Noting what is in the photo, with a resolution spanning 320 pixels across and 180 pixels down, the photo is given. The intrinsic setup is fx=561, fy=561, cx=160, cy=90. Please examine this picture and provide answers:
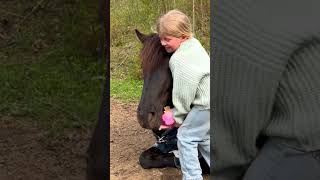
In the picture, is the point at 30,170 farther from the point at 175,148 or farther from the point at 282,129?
the point at 282,129

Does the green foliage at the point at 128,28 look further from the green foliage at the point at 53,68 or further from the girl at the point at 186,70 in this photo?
the girl at the point at 186,70

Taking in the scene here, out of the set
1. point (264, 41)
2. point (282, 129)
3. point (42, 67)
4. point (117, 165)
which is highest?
point (264, 41)

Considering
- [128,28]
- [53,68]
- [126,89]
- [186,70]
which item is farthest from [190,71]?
[128,28]

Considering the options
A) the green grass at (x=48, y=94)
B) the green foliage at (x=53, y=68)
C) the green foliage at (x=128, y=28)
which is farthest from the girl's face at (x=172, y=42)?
the green foliage at (x=128, y=28)

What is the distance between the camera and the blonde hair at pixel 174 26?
6.15 ft

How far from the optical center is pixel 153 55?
6.48 feet

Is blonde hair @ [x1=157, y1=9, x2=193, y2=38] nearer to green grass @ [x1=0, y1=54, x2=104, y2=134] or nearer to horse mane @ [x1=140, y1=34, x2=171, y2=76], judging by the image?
horse mane @ [x1=140, y1=34, x2=171, y2=76]

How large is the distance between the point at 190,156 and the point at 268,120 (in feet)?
4.59

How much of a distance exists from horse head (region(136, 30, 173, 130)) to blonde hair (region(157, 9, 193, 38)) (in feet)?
0.32

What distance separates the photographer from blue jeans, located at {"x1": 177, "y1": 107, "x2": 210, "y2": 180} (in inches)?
79.3

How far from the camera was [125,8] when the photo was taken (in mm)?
3680

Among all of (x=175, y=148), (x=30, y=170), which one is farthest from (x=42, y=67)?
(x=175, y=148)

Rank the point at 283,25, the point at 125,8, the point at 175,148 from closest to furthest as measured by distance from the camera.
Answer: the point at 283,25 → the point at 175,148 → the point at 125,8

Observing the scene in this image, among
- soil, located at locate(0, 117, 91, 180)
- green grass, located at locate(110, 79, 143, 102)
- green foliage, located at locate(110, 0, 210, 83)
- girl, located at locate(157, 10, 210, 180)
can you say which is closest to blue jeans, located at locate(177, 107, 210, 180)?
girl, located at locate(157, 10, 210, 180)
